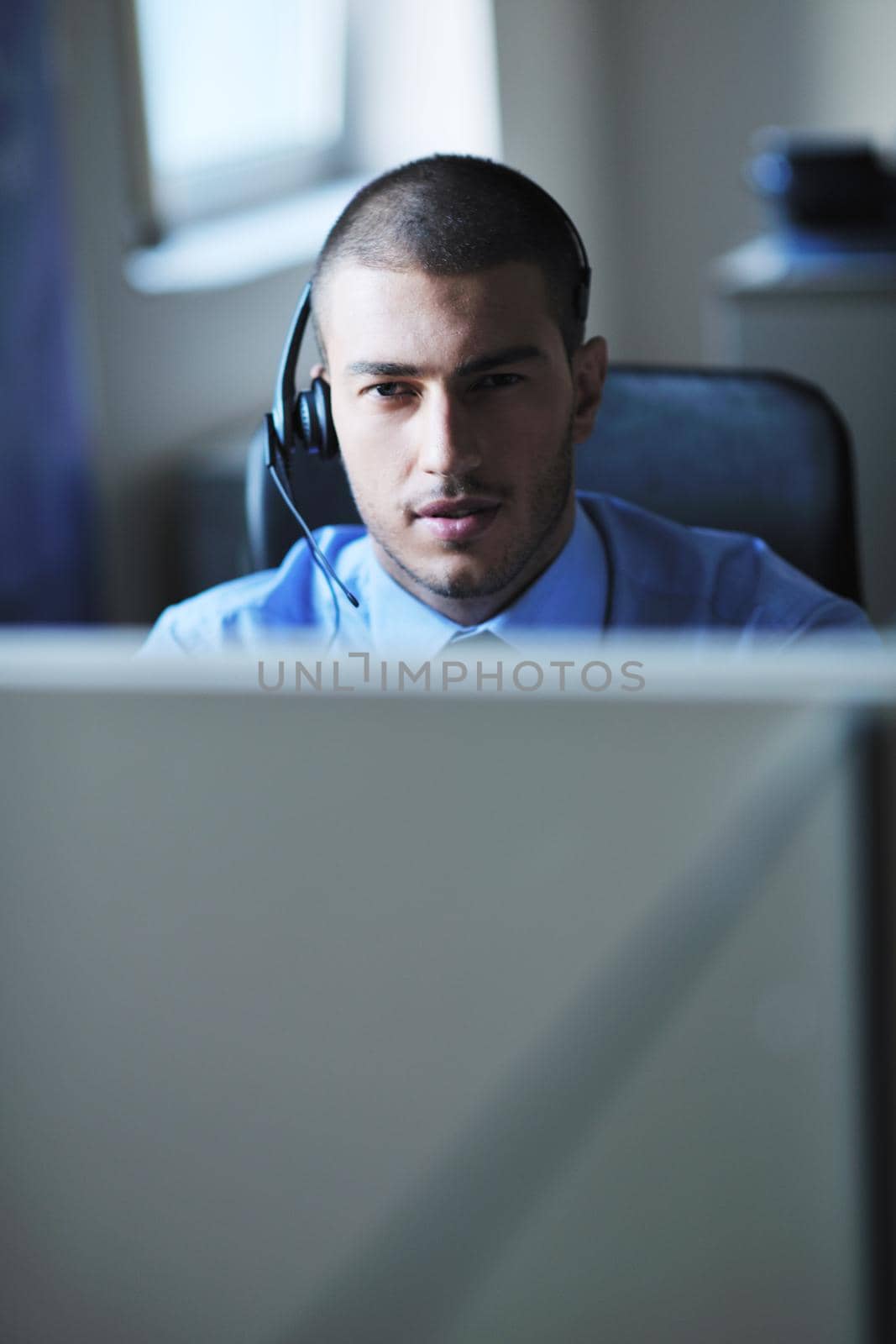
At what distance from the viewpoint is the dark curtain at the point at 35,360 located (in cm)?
152

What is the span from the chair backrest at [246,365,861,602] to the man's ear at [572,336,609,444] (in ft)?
Answer: 0.04

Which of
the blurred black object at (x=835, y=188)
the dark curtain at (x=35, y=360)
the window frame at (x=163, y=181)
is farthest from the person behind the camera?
the blurred black object at (x=835, y=188)

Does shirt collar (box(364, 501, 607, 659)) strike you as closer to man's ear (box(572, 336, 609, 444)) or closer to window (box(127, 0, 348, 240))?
man's ear (box(572, 336, 609, 444))

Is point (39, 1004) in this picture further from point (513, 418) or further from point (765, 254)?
point (765, 254)

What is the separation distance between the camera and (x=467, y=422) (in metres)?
0.52

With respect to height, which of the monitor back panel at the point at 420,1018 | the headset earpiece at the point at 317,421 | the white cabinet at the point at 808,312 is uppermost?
the headset earpiece at the point at 317,421

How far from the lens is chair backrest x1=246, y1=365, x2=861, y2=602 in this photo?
63 centimetres

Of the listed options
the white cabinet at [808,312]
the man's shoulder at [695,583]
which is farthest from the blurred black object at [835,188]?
the man's shoulder at [695,583]

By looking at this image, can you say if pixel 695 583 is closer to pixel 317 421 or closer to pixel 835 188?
pixel 317 421

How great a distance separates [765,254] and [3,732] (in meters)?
2.19

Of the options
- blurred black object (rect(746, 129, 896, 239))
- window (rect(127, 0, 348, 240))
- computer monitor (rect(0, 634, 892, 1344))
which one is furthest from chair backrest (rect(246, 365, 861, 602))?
blurred black object (rect(746, 129, 896, 239))

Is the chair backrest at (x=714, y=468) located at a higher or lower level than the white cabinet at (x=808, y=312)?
higher

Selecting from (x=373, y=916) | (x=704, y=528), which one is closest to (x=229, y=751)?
(x=373, y=916)

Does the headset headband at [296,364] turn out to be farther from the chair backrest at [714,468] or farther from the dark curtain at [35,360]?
the dark curtain at [35,360]
